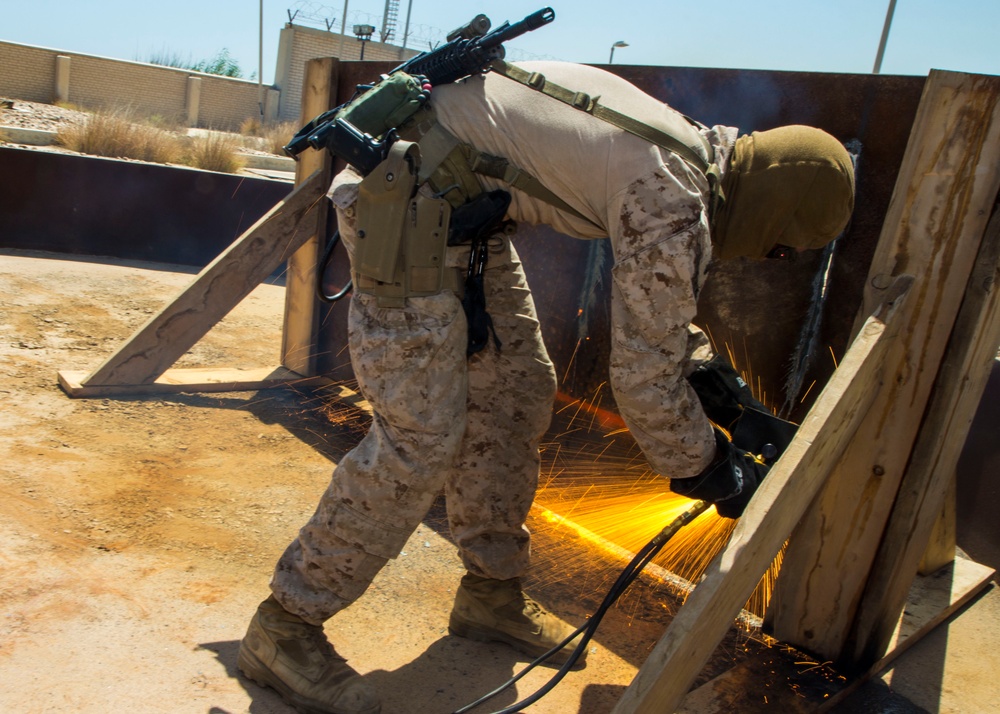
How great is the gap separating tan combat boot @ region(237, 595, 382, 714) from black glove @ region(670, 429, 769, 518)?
0.96 m

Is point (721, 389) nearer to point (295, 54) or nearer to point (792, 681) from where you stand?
point (792, 681)

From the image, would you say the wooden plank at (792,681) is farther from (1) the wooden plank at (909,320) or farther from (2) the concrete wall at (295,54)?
(2) the concrete wall at (295,54)

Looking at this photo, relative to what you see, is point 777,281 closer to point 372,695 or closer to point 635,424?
point 635,424

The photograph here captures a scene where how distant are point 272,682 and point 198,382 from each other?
2.43m

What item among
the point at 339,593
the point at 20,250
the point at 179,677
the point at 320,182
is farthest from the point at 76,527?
the point at 20,250

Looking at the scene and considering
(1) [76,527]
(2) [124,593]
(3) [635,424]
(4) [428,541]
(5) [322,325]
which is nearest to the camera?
(3) [635,424]

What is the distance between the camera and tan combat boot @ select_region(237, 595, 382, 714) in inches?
84.1

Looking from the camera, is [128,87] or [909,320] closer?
[909,320]

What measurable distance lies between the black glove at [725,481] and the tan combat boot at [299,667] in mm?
961

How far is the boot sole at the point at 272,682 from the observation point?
213cm

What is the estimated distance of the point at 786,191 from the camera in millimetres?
2049

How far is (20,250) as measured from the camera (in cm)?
635

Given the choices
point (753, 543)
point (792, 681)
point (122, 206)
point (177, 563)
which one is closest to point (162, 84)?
point (122, 206)

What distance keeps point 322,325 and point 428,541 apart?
1813 mm
